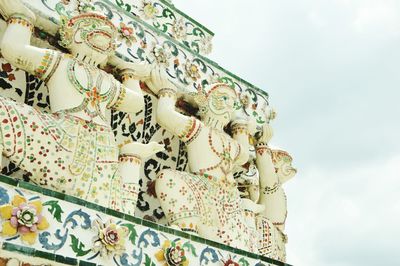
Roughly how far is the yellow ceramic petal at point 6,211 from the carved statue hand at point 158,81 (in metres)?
1.82

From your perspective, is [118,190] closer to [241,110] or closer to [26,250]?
[26,250]

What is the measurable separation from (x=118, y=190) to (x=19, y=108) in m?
0.74

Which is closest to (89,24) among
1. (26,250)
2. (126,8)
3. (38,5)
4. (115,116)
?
(38,5)

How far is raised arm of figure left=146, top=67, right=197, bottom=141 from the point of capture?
4051 millimetres

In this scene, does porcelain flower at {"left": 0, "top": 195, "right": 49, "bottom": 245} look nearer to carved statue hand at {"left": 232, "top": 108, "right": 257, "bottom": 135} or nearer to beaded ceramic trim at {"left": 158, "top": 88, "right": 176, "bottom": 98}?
beaded ceramic trim at {"left": 158, "top": 88, "right": 176, "bottom": 98}

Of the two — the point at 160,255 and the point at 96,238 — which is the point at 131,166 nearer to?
the point at 160,255

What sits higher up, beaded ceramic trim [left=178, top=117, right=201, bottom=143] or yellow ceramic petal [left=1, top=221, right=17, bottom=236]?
beaded ceramic trim [left=178, top=117, right=201, bottom=143]

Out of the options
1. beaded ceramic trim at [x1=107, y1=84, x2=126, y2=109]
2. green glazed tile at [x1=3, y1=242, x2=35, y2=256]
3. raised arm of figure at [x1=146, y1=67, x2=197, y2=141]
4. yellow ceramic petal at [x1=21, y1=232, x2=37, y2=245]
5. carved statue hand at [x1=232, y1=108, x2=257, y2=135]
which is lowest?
green glazed tile at [x1=3, y1=242, x2=35, y2=256]

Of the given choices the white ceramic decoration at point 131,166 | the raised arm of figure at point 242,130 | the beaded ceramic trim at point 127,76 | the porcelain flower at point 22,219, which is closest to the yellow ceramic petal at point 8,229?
the porcelain flower at point 22,219

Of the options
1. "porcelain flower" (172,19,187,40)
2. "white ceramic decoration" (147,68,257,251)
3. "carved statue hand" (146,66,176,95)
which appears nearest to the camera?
"white ceramic decoration" (147,68,257,251)

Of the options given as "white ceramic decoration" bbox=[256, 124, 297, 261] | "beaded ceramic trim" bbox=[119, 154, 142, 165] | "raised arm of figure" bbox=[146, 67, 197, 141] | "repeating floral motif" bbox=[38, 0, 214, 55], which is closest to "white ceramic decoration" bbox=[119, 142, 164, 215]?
"beaded ceramic trim" bbox=[119, 154, 142, 165]

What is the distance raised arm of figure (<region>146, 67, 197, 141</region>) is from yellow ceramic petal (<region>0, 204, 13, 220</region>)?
1.63 m

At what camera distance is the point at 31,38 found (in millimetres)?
3717

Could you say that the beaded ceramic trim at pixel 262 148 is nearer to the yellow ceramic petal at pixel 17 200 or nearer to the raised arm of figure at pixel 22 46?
the raised arm of figure at pixel 22 46
